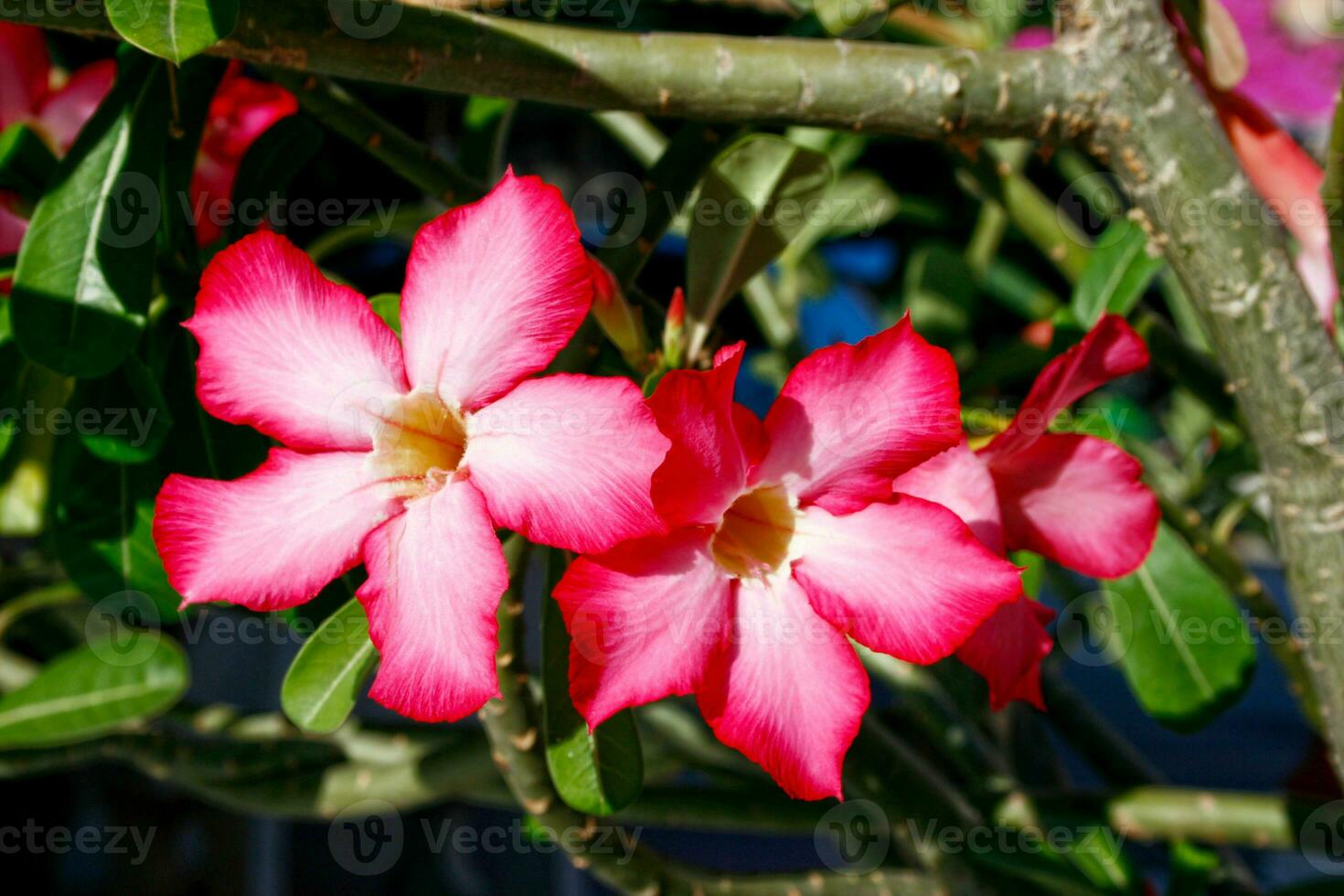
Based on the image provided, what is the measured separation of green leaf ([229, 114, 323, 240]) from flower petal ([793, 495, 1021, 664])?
404 millimetres

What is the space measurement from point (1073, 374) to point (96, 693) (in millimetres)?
803

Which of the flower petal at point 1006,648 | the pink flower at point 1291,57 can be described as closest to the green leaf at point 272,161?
the flower petal at point 1006,648

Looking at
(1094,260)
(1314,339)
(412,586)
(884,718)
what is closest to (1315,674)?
(1314,339)

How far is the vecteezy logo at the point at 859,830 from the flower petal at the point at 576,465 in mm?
565

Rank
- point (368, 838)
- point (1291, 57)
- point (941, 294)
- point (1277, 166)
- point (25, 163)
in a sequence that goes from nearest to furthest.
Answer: point (25, 163) → point (1277, 166) → point (941, 294) → point (368, 838) → point (1291, 57)

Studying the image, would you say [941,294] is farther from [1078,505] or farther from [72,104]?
[72,104]

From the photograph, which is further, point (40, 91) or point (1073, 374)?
point (40, 91)

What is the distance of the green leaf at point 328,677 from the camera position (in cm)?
52

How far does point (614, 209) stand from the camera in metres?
0.80

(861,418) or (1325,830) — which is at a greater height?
(861,418)

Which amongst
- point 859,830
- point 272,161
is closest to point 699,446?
point 272,161
